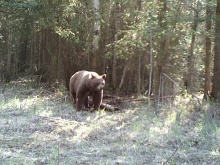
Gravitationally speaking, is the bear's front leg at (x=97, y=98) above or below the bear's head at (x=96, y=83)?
below

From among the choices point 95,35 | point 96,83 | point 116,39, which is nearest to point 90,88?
point 96,83

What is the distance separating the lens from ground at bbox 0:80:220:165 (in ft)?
20.2

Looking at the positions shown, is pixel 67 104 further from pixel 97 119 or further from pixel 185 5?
pixel 185 5

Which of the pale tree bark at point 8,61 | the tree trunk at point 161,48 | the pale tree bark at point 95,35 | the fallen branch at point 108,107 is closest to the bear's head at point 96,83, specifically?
the fallen branch at point 108,107

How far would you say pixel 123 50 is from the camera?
46.8ft

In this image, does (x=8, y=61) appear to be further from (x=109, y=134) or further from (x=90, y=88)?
(x=109, y=134)

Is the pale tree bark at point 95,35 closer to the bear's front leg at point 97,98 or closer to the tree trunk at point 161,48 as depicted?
the tree trunk at point 161,48

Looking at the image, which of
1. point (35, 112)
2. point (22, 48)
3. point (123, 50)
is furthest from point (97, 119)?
point (22, 48)

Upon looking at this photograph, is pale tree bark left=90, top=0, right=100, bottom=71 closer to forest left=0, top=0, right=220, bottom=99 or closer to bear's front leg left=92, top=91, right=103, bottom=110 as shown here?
forest left=0, top=0, right=220, bottom=99

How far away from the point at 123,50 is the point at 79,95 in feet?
11.5

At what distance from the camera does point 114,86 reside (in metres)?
15.7

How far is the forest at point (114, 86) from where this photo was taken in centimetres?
669

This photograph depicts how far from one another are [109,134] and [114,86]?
7878 mm

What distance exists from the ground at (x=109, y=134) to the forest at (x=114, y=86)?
0.06 feet
